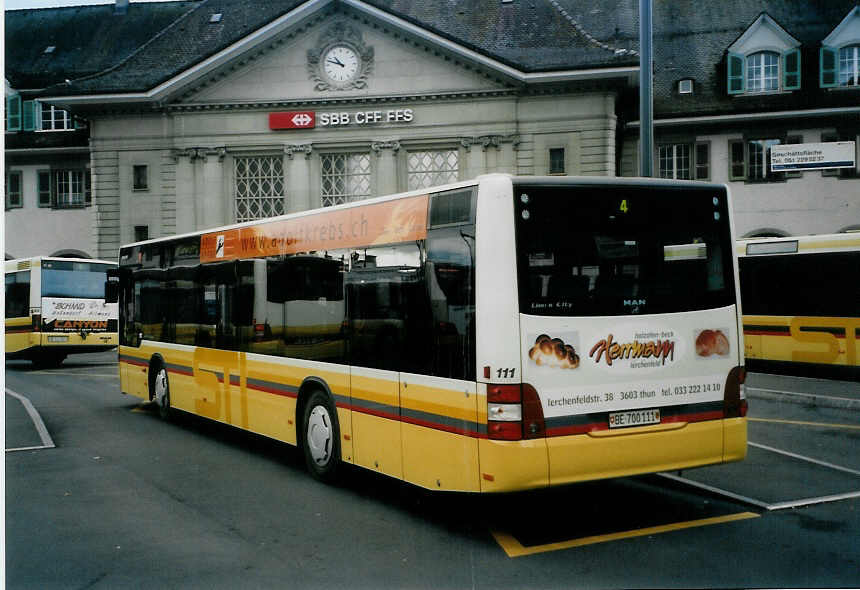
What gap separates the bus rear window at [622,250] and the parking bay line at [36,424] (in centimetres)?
755

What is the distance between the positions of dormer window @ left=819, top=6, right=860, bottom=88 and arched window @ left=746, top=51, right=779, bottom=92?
6.32ft

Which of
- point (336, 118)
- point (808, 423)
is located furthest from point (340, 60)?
point (808, 423)

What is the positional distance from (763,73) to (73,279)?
2671cm

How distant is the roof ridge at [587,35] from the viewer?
3656cm

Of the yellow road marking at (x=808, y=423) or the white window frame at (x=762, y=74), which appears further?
the white window frame at (x=762, y=74)

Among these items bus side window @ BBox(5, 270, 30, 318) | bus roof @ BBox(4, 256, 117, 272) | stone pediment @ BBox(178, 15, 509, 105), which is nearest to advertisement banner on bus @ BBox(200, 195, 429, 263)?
bus roof @ BBox(4, 256, 117, 272)

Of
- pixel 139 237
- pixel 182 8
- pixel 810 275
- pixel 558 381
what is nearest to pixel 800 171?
pixel 810 275

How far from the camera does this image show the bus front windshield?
2405 centimetres

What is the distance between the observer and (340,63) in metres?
38.8

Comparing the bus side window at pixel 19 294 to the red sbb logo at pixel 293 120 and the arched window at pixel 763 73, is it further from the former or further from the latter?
the arched window at pixel 763 73

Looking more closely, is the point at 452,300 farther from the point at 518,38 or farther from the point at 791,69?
the point at 518,38

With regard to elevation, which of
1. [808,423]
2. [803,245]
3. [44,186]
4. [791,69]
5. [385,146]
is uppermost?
[791,69]

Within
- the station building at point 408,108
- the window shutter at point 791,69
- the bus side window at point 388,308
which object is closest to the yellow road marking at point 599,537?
the bus side window at point 388,308

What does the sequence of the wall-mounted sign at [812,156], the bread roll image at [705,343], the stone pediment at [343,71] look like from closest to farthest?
the bread roll image at [705,343]
the wall-mounted sign at [812,156]
the stone pediment at [343,71]
